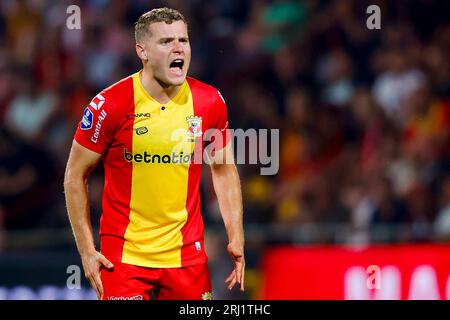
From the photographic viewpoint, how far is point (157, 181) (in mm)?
7098

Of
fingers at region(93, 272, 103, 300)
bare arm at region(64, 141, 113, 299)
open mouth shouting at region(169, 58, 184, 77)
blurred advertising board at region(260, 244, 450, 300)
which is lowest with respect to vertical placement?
blurred advertising board at region(260, 244, 450, 300)

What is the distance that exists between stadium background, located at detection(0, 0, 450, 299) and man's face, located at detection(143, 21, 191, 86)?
13.6 feet

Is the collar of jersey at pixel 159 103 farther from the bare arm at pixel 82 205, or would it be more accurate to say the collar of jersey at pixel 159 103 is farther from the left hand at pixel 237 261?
the left hand at pixel 237 261

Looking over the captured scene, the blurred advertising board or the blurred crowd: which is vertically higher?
the blurred crowd

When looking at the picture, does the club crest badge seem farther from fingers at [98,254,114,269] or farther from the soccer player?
fingers at [98,254,114,269]

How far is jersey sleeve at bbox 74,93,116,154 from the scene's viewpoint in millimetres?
6996

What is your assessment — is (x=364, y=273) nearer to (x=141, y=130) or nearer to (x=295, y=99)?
(x=295, y=99)

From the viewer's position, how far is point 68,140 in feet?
41.7

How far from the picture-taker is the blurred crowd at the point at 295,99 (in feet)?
39.3

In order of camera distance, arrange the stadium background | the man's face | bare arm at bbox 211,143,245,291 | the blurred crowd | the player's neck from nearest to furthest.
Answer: the man's face, the player's neck, bare arm at bbox 211,143,245,291, the stadium background, the blurred crowd

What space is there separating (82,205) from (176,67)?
929 millimetres

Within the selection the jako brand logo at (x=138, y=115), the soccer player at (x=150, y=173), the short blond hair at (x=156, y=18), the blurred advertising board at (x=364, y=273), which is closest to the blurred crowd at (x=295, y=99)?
the blurred advertising board at (x=364, y=273)

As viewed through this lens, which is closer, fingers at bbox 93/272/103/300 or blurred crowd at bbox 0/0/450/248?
fingers at bbox 93/272/103/300

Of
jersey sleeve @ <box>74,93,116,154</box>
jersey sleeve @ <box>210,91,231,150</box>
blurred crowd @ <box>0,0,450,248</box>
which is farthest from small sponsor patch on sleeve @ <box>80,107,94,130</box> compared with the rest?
blurred crowd @ <box>0,0,450,248</box>
